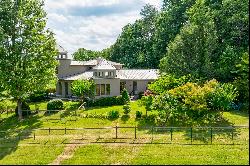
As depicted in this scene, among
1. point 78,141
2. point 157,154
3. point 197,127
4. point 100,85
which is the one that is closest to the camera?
→ point 157,154

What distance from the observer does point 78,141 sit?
3675 centimetres

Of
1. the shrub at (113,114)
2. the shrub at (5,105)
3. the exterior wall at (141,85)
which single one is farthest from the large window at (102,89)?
the shrub at (5,105)

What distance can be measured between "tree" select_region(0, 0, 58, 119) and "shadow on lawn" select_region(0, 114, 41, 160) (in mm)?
1679

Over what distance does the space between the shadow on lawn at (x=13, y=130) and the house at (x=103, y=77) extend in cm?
1271

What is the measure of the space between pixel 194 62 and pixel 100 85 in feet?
48.2

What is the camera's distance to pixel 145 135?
126 feet

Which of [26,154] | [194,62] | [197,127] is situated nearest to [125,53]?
[194,62]

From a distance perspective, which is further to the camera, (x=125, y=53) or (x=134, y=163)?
(x=125, y=53)

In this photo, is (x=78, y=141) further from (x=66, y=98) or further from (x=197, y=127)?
(x=66, y=98)

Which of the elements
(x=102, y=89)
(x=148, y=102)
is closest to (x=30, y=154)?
(x=148, y=102)

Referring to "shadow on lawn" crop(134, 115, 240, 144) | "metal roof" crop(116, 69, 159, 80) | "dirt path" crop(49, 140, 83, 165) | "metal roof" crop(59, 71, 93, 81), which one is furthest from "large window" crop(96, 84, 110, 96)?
"dirt path" crop(49, 140, 83, 165)

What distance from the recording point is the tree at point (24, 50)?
150 feet

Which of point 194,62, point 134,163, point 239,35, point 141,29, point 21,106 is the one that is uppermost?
point 141,29

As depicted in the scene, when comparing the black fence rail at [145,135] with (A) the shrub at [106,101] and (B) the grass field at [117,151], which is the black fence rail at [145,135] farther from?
(A) the shrub at [106,101]
